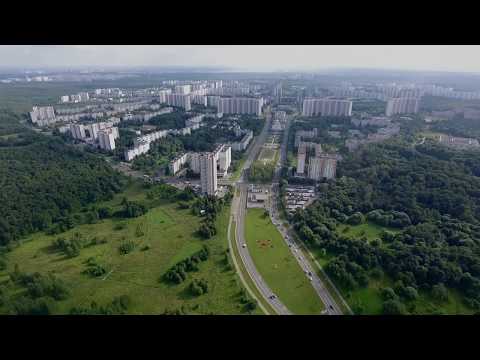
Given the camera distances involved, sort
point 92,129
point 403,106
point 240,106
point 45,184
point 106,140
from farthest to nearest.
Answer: point 240,106 < point 403,106 < point 92,129 < point 106,140 < point 45,184

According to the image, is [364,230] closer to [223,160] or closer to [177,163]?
[223,160]

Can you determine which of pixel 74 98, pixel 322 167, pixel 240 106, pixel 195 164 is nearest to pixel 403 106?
pixel 240 106

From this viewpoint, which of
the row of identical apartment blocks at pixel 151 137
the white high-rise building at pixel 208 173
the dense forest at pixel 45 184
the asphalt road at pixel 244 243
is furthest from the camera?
the row of identical apartment blocks at pixel 151 137

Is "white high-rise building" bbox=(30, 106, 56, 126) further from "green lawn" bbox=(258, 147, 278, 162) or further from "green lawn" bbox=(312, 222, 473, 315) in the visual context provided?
"green lawn" bbox=(312, 222, 473, 315)

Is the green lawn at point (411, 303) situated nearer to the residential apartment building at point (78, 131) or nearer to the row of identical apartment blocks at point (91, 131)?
the row of identical apartment blocks at point (91, 131)

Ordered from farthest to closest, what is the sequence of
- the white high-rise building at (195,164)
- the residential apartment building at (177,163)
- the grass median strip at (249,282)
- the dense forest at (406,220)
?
the residential apartment building at (177,163) < the white high-rise building at (195,164) < the dense forest at (406,220) < the grass median strip at (249,282)

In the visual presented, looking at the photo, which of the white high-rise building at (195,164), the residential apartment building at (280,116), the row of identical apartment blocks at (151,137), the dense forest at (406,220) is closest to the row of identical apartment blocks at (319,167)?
the dense forest at (406,220)

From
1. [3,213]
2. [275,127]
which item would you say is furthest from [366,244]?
[275,127]
